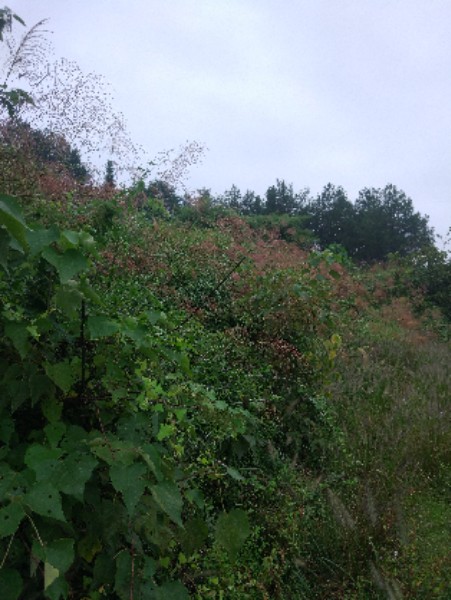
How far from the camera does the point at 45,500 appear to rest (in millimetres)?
1241

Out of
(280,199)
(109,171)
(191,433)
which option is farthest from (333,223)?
(191,433)

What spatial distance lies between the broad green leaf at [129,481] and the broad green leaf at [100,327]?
329 mm

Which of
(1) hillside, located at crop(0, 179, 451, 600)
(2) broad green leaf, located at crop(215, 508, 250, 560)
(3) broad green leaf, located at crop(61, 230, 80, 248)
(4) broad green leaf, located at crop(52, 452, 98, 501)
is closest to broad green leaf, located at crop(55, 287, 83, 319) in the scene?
(1) hillside, located at crop(0, 179, 451, 600)

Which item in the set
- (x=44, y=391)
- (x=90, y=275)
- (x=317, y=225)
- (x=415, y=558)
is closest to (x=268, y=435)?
(x=415, y=558)

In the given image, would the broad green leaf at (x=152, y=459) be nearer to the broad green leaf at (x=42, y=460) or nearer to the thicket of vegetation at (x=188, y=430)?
the thicket of vegetation at (x=188, y=430)

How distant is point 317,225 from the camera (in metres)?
38.0

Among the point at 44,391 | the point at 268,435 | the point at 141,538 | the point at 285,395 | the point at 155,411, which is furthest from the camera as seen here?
the point at 285,395

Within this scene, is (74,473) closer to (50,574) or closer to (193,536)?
(50,574)

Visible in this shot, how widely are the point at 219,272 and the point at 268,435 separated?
7.66ft

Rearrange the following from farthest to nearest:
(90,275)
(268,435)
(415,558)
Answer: (268,435), (90,275), (415,558)

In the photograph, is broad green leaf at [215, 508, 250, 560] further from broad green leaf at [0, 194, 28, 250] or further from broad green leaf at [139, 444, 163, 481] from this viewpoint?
broad green leaf at [0, 194, 28, 250]

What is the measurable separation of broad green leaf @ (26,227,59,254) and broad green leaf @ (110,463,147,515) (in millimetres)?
533

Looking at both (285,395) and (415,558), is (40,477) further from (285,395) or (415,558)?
(285,395)

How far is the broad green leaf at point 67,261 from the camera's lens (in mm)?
1323
